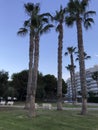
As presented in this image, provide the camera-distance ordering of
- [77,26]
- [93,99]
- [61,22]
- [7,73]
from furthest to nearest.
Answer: [93,99]
[7,73]
[61,22]
[77,26]

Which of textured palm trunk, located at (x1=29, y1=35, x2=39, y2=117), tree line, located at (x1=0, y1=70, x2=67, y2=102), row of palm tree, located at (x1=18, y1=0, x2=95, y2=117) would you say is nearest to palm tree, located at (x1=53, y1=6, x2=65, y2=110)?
row of palm tree, located at (x1=18, y1=0, x2=95, y2=117)

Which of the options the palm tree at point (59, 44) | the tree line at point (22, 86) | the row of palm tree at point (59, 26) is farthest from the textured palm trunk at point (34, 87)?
the tree line at point (22, 86)

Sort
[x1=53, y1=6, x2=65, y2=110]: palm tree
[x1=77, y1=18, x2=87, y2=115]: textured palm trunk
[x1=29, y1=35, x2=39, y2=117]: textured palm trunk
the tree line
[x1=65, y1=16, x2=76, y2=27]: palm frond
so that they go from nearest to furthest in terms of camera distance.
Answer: [x1=29, y1=35, x2=39, y2=117]: textured palm trunk < [x1=77, y1=18, x2=87, y2=115]: textured palm trunk < [x1=65, y1=16, x2=76, y2=27]: palm frond < [x1=53, y1=6, x2=65, y2=110]: palm tree < the tree line

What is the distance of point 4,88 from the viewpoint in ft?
210

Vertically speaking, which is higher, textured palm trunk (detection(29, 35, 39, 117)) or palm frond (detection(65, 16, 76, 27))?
palm frond (detection(65, 16, 76, 27))

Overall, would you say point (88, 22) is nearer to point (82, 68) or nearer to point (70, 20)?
point (70, 20)

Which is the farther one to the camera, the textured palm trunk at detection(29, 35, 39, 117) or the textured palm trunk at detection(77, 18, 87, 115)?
the textured palm trunk at detection(77, 18, 87, 115)

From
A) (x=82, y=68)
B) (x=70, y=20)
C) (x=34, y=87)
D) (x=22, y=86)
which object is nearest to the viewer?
(x=34, y=87)

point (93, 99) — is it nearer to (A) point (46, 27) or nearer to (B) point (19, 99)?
(B) point (19, 99)

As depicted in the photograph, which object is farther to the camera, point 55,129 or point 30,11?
point 30,11

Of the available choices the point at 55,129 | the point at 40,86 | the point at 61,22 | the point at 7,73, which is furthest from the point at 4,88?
the point at 55,129

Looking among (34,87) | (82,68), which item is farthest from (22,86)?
(34,87)

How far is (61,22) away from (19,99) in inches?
2247

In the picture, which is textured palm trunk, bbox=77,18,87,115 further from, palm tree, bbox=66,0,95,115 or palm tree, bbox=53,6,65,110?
palm tree, bbox=53,6,65,110
